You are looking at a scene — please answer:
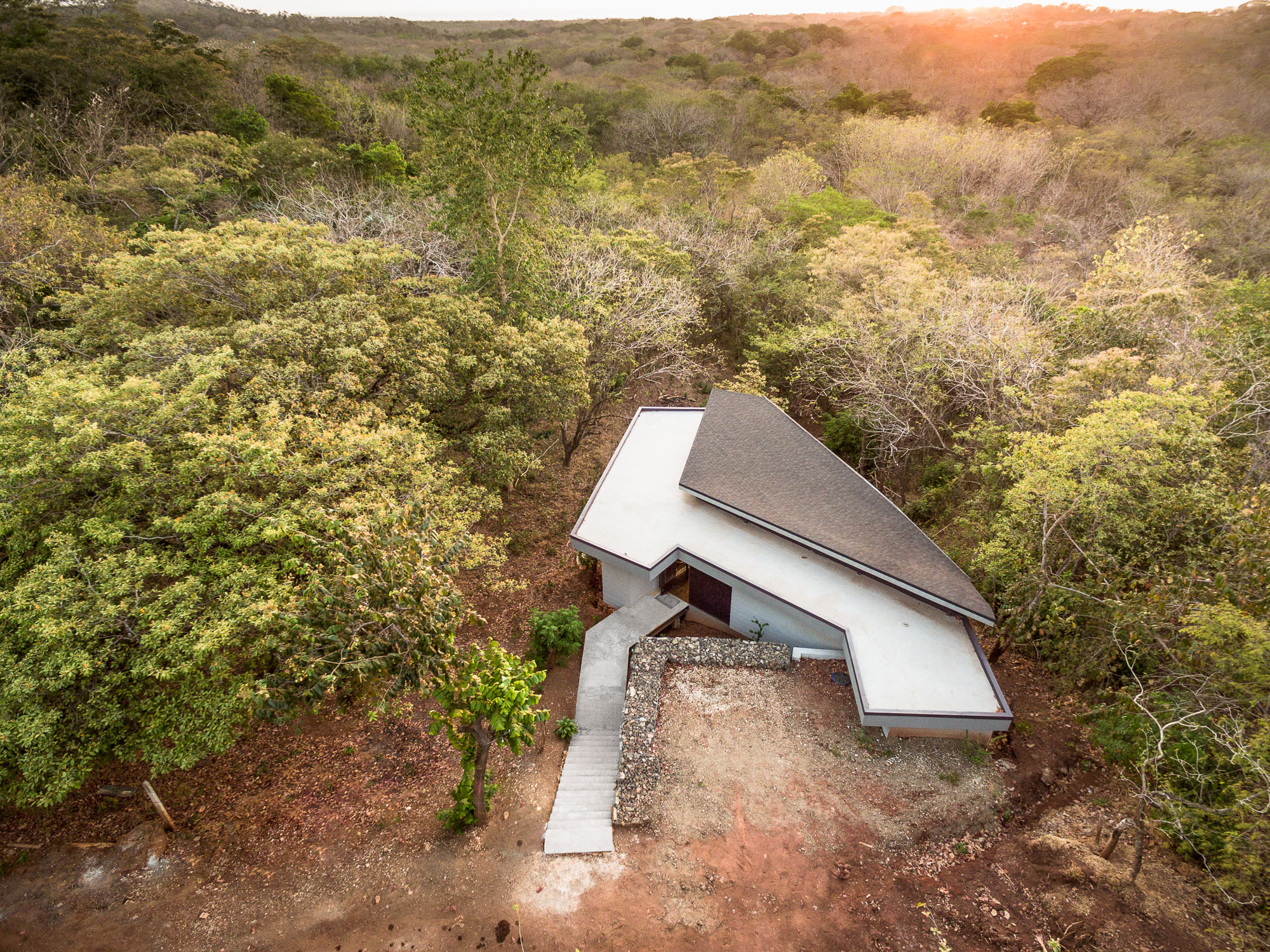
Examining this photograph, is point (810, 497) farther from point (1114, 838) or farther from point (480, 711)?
point (480, 711)

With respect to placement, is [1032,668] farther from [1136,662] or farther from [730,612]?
[730,612]

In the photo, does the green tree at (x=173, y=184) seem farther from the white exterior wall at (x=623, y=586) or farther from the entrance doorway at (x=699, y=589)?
the entrance doorway at (x=699, y=589)

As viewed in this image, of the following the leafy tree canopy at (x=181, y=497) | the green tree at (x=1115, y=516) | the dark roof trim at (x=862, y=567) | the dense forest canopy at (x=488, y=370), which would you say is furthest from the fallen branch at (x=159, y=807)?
the green tree at (x=1115, y=516)

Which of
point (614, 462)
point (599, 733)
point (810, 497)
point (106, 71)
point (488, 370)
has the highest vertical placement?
point (106, 71)

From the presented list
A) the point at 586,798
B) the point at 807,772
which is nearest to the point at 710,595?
the point at 807,772

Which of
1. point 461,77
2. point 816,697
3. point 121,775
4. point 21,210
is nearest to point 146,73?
point 21,210
